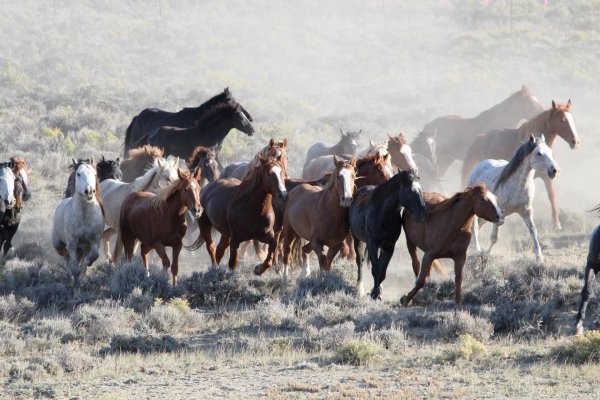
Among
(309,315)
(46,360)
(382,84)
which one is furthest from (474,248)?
(382,84)

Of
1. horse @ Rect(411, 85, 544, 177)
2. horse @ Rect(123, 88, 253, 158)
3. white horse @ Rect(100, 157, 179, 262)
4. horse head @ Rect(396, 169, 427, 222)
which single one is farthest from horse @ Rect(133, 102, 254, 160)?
horse head @ Rect(396, 169, 427, 222)

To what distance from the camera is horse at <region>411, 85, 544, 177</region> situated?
2325cm

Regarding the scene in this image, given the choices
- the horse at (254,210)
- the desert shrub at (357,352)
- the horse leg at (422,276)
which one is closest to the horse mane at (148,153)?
the horse at (254,210)

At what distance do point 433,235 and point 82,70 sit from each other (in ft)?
114

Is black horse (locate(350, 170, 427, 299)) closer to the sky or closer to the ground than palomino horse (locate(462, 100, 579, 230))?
closer to the ground

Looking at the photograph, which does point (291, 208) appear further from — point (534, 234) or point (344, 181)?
point (534, 234)

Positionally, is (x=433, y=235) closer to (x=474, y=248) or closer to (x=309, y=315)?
(x=309, y=315)

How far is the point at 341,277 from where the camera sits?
13211 mm

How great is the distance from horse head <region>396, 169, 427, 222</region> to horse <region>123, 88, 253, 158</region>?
9051 mm

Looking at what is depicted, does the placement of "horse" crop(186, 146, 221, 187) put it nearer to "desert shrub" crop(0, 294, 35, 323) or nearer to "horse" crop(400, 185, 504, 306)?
"desert shrub" crop(0, 294, 35, 323)

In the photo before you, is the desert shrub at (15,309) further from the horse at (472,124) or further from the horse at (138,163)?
the horse at (472,124)

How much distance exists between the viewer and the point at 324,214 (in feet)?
42.9

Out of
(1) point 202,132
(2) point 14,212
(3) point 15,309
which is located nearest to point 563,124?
(1) point 202,132

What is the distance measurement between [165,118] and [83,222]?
799cm
